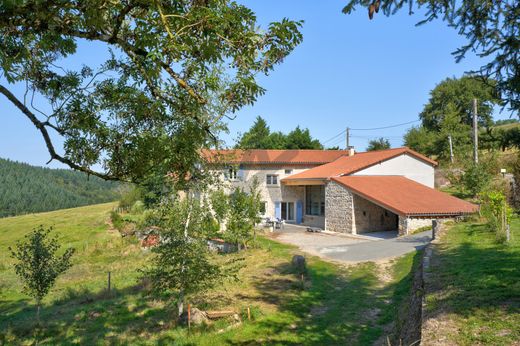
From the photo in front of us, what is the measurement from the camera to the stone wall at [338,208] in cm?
2675

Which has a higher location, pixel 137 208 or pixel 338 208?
pixel 137 208

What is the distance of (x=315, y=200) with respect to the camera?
34438mm

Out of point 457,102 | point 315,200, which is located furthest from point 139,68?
point 457,102

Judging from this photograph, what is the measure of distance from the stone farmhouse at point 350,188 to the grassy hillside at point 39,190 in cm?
3301

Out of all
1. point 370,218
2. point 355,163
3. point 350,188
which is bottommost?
point 370,218

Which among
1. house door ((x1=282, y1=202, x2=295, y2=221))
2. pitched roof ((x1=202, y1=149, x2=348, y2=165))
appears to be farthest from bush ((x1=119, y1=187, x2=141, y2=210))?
house door ((x1=282, y1=202, x2=295, y2=221))

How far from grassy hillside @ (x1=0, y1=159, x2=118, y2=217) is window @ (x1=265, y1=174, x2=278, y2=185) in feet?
107

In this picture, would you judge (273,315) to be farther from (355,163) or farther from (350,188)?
(355,163)

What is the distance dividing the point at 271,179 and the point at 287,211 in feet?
11.3

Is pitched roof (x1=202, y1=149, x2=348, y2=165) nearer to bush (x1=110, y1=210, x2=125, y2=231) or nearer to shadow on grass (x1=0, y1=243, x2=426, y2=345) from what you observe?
bush (x1=110, y1=210, x2=125, y2=231)

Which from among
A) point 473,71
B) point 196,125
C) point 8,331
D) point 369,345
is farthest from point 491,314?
point 8,331

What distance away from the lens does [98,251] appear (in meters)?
28.2

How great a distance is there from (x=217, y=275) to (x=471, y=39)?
8.08 m

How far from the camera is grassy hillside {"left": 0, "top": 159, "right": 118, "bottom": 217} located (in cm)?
6875
